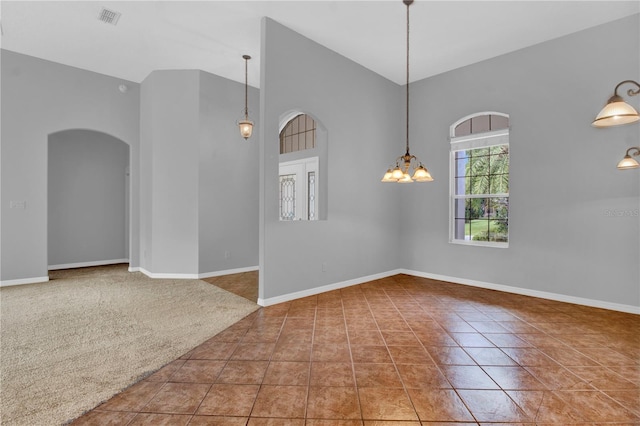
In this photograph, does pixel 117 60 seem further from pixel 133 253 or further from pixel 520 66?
pixel 520 66

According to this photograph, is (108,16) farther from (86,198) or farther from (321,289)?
(321,289)

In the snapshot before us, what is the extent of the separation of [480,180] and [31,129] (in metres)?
7.15

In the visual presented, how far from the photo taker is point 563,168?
13.5 feet

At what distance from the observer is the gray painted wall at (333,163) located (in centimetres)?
388

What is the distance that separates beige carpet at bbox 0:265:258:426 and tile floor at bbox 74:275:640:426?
0.74ft

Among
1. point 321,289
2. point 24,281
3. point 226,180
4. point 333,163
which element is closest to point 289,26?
point 333,163

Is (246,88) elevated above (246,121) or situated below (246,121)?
above

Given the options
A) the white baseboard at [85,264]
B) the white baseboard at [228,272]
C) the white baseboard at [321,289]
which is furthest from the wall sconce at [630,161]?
the white baseboard at [85,264]

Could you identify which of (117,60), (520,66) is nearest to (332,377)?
(520,66)

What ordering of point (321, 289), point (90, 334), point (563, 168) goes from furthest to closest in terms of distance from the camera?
point (321, 289), point (563, 168), point (90, 334)

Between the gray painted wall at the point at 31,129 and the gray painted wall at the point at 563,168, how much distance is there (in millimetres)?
6270

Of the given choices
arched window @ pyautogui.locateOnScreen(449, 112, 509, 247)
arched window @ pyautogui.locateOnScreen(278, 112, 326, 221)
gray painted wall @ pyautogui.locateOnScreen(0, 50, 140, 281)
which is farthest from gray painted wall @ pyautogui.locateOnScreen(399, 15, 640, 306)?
gray painted wall @ pyautogui.locateOnScreen(0, 50, 140, 281)

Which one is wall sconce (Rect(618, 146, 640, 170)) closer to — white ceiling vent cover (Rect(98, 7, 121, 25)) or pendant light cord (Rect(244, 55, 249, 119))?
pendant light cord (Rect(244, 55, 249, 119))

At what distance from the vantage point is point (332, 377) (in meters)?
2.24
